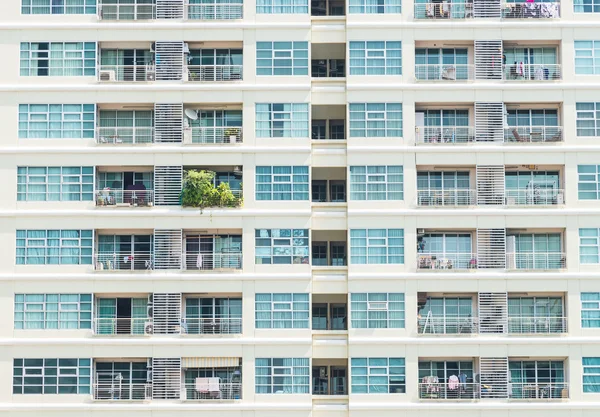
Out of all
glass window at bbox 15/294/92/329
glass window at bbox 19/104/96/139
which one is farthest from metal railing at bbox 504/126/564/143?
glass window at bbox 15/294/92/329

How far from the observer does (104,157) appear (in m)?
43.8

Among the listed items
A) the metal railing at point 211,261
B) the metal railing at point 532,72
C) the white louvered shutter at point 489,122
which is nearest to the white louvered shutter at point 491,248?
the white louvered shutter at point 489,122

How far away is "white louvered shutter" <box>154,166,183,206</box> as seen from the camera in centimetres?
4347

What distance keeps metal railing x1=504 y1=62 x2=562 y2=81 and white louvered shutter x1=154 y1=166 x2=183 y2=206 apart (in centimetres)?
1420

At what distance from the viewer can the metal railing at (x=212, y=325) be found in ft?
141

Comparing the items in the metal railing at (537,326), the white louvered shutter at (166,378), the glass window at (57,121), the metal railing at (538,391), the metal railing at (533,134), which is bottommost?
the metal railing at (538,391)

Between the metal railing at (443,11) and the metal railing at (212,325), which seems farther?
the metal railing at (443,11)

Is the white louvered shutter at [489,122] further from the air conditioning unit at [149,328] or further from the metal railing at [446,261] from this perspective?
the air conditioning unit at [149,328]

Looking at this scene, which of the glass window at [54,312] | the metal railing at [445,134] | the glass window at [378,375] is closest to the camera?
the glass window at [378,375]

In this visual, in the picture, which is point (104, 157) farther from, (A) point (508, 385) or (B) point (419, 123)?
(A) point (508, 385)

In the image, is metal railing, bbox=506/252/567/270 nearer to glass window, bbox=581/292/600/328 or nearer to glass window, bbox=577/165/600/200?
glass window, bbox=581/292/600/328

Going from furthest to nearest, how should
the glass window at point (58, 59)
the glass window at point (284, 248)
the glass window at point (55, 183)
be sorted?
the glass window at point (58, 59) < the glass window at point (55, 183) < the glass window at point (284, 248)

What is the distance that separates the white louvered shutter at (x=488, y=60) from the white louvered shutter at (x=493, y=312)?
8.98m

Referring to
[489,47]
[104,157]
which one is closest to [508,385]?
[489,47]
